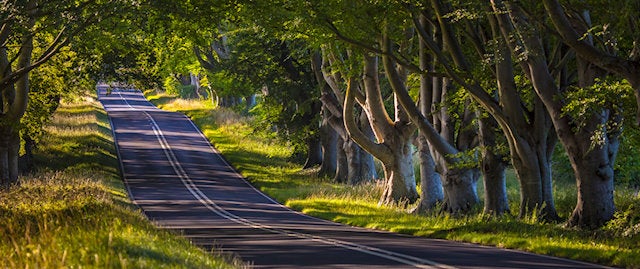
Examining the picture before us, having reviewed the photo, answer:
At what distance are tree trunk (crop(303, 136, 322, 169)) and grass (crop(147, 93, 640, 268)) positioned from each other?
763 mm

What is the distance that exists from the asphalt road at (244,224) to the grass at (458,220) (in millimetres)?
612

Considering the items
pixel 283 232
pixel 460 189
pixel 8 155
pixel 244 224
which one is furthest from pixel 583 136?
pixel 8 155

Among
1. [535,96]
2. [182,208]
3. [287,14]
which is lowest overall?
[182,208]

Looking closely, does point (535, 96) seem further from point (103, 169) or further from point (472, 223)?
point (103, 169)

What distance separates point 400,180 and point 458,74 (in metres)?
11.2

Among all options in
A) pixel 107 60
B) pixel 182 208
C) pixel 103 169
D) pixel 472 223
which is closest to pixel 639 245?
pixel 472 223

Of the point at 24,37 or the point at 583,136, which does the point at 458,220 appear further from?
the point at 24,37

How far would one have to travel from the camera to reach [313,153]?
53906mm

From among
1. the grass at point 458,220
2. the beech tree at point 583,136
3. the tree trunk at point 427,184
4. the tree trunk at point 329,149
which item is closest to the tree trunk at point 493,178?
the grass at point 458,220

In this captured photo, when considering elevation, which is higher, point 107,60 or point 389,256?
point 107,60

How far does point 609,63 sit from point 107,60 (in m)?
31.7

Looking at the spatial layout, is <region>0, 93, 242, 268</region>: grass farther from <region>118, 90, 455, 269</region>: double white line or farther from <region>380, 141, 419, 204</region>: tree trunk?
<region>380, 141, 419, 204</region>: tree trunk

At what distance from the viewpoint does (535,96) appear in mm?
23656

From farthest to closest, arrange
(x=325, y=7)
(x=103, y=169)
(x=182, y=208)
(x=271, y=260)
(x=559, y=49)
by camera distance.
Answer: (x=103, y=169) < (x=182, y=208) < (x=325, y=7) < (x=559, y=49) < (x=271, y=260)
